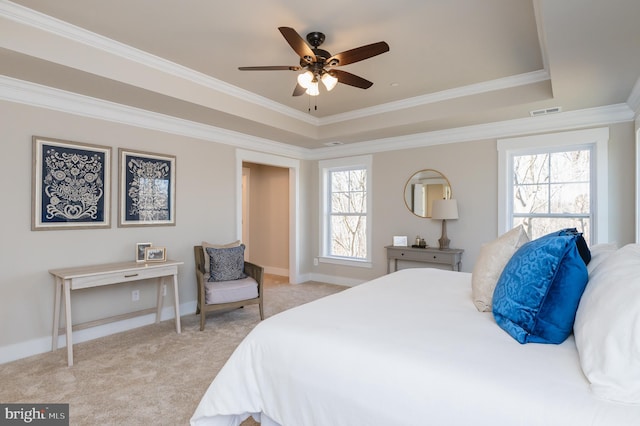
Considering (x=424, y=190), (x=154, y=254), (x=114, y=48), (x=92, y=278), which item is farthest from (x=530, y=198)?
(x=92, y=278)

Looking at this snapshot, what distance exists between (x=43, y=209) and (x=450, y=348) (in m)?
A: 3.58

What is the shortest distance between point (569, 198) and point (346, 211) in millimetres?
3140

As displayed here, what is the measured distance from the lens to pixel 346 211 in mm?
5859

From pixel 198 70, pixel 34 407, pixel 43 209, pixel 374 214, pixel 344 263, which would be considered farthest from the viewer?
pixel 344 263

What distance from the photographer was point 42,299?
122 inches

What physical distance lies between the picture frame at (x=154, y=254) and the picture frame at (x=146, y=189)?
0.36 m

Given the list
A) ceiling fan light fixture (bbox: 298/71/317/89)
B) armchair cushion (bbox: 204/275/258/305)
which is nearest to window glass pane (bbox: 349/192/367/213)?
armchair cushion (bbox: 204/275/258/305)

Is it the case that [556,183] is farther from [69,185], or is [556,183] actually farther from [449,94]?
[69,185]

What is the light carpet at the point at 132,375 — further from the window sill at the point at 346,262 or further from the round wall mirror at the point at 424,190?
the round wall mirror at the point at 424,190

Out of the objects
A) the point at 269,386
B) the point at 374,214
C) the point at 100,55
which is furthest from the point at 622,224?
the point at 100,55

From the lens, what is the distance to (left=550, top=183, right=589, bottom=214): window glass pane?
12.7 feet

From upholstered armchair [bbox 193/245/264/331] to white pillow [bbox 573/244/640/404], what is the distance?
315 centimetres

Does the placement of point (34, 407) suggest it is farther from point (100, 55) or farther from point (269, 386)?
point (100, 55)

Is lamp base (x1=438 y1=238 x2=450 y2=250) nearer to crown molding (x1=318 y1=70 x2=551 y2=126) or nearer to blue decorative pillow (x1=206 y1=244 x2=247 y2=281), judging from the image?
crown molding (x1=318 y1=70 x2=551 y2=126)
